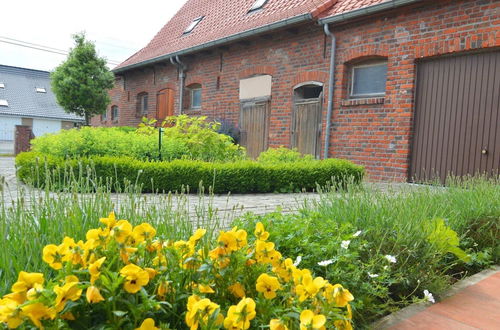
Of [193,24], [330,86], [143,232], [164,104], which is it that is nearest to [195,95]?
[164,104]

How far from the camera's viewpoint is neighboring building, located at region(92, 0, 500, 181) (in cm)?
720

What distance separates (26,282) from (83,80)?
1861 cm

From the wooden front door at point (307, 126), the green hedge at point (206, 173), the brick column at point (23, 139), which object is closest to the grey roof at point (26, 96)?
the brick column at point (23, 139)

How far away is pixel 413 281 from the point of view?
250 centimetres

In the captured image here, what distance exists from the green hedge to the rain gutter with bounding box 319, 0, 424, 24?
3.10 metres

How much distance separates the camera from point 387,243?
2.63 meters

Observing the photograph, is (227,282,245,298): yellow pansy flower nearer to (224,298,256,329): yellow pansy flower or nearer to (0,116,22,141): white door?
(224,298,256,329): yellow pansy flower

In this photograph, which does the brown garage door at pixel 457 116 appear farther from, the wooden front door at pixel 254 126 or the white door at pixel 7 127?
the white door at pixel 7 127

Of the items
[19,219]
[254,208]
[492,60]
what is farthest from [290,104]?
[19,219]

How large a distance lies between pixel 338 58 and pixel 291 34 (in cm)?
171

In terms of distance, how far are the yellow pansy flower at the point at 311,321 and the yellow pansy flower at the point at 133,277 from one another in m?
0.50

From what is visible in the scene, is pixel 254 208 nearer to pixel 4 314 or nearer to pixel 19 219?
pixel 19 219

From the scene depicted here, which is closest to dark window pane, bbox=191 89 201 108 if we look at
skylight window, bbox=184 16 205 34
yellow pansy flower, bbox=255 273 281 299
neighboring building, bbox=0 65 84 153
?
skylight window, bbox=184 16 205 34

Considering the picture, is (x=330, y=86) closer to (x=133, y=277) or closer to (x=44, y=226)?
(x=44, y=226)
